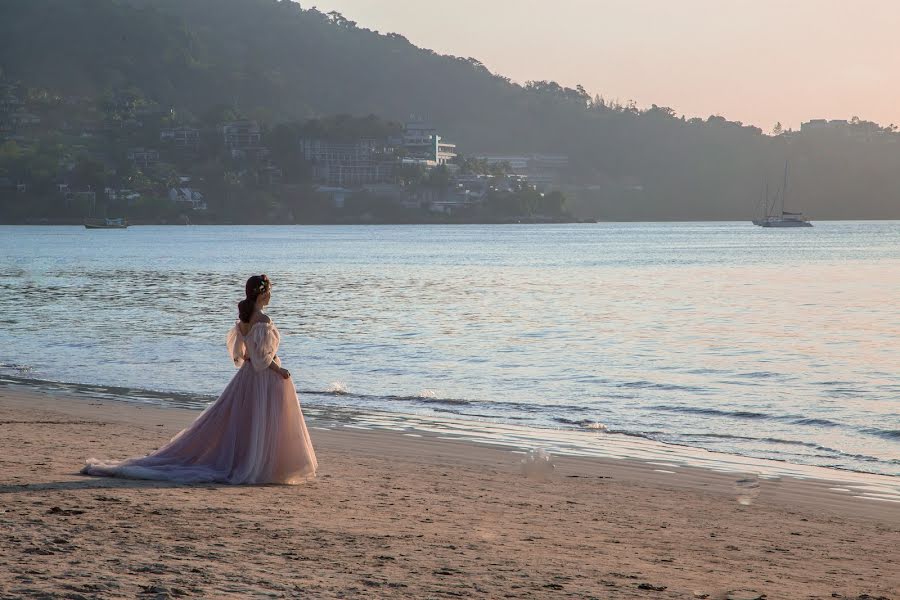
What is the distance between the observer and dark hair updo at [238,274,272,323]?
9.23 meters

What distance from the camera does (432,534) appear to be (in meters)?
7.87

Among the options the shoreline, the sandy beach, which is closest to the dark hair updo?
the sandy beach

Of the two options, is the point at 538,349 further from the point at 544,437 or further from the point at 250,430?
the point at 250,430

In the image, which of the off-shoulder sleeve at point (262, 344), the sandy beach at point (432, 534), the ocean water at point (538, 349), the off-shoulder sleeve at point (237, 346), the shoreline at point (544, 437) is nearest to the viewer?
the sandy beach at point (432, 534)

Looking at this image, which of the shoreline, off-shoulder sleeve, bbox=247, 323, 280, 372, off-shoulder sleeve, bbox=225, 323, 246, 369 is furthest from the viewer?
the shoreline

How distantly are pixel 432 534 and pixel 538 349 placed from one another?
1938 cm

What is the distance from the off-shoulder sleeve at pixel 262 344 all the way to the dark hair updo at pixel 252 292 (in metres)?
0.16

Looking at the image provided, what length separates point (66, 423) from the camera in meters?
13.3

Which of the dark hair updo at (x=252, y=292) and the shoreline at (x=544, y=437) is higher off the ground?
the dark hair updo at (x=252, y=292)

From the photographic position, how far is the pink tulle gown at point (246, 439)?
9.32 metres

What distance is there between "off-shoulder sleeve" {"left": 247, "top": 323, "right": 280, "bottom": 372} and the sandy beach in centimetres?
99

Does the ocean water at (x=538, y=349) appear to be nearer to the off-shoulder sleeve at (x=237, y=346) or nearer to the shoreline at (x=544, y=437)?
the shoreline at (x=544, y=437)

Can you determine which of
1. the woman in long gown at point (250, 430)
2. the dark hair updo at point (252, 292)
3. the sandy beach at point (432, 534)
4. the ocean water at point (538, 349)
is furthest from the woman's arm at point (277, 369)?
the ocean water at point (538, 349)

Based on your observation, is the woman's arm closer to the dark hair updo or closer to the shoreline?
the dark hair updo
